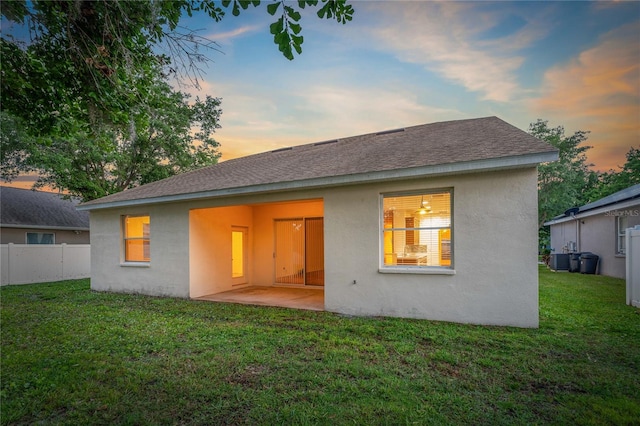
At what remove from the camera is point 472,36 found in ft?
29.1

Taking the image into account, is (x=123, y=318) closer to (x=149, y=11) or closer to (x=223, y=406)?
(x=223, y=406)

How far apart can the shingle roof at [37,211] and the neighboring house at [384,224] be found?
9.86 metres

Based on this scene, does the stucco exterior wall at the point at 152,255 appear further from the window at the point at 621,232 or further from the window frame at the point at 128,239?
the window at the point at 621,232

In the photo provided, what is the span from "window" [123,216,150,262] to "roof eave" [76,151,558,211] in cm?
123

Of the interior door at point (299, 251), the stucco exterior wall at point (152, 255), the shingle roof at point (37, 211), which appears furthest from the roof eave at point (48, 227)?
the interior door at point (299, 251)

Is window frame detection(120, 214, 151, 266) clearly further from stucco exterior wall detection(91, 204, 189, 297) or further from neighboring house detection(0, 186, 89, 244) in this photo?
neighboring house detection(0, 186, 89, 244)

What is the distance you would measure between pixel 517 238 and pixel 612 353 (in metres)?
2.04

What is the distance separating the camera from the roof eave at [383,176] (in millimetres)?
5512

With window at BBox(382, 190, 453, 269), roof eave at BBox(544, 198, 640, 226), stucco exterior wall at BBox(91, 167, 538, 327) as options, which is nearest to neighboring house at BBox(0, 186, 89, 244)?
stucco exterior wall at BBox(91, 167, 538, 327)

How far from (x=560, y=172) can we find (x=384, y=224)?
27488 millimetres

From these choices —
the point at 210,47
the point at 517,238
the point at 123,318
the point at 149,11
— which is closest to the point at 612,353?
the point at 517,238

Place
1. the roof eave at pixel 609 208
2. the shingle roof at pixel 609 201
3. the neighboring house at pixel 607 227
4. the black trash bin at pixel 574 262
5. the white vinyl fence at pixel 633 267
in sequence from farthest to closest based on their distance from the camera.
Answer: the black trash bin at pixel 574 262 → the neighboring house at pixel 607 227 → the shingle roof at pixel 609 201 → the roof eave at pixel 609 208 → the white vinyl fence at pixel 633 267

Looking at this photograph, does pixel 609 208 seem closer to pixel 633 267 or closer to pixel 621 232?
pixel 621 232

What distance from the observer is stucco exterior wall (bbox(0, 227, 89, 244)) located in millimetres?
16734
